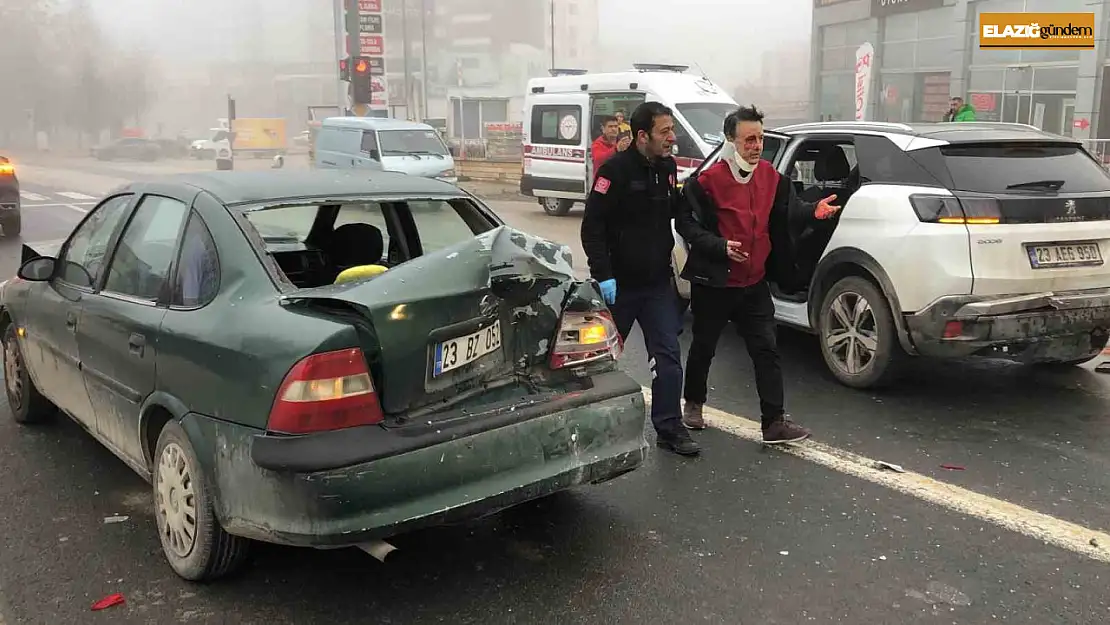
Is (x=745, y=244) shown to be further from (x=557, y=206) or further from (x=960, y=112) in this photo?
(x=960, y=112)

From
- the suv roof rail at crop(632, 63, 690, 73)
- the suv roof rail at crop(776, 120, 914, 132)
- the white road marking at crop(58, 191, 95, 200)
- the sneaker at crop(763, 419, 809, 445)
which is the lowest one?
the white road marking at crop(58, 191, 95, 200)

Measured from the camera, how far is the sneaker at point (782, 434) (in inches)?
183

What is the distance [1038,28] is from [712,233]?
1871 centimetres

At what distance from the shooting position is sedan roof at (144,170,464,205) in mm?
3574

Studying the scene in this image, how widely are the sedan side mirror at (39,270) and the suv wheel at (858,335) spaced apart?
4202 millimetres

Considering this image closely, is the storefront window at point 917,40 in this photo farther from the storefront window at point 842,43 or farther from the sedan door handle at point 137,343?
the sedan door handle at point 137,343

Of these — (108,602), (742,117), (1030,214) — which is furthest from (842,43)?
(108,602)

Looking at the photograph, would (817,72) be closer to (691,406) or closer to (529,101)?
(529,101)

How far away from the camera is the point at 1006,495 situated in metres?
4.00

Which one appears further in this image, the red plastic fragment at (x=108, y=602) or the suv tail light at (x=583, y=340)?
the suv tail light at (x=583, y=340)

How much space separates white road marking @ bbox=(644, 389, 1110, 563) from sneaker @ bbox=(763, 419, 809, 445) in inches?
1.4

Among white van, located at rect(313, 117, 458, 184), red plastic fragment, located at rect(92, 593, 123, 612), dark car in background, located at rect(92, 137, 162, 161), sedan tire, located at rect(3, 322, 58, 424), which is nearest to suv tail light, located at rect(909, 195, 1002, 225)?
red plastic fragment, located at rect(92, 593, 123, 612)

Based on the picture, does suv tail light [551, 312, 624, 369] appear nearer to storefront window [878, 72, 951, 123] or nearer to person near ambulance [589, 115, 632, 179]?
person near ambulance [589, 115, 632, 179]

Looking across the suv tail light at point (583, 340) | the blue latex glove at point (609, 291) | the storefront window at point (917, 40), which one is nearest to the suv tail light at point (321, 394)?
the suv tail light at point (583, 340)
